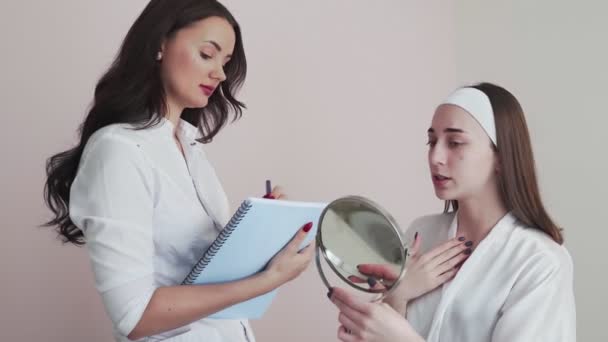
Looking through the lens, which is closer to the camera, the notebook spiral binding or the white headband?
the notebook spiral binding

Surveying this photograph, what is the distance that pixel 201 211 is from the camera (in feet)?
4.16

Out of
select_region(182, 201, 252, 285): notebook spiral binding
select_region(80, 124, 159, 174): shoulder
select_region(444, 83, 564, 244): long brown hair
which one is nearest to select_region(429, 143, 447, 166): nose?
select_region(444, 83, 564, 244): long brown hair

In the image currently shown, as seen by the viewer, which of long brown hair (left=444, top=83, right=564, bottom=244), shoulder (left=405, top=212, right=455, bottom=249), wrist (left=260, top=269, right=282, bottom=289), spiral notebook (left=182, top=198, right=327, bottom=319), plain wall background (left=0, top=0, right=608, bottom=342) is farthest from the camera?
plain wall background (left=0, top=0, right=608, bottom=342)

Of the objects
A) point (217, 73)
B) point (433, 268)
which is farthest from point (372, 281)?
point (217, 73)

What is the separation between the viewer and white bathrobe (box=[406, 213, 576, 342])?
1158 millimetres

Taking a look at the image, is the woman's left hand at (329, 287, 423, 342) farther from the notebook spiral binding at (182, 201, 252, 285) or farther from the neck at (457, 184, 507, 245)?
the neck at (457, 184, 507, 245)

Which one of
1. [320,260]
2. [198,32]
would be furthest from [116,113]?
[320,260]

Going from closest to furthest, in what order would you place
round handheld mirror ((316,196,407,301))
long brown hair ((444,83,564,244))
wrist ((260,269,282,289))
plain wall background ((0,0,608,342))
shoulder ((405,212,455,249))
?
round handheld mirror ((316,196,407,301))
wrist ((260,269,282,289))
long brown hair ((444,83,564,244))
shoulder ((405,212,455,249))
plain wall background ((0,0,608,342))

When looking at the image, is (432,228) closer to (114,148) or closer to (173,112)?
(173,112)

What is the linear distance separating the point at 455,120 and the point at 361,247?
0.44 m

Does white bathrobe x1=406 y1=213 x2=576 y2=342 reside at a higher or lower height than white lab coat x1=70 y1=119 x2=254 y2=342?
lower

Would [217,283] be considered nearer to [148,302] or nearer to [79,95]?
[148,302]

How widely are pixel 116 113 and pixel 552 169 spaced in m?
1.76

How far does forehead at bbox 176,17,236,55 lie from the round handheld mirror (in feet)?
1.62
